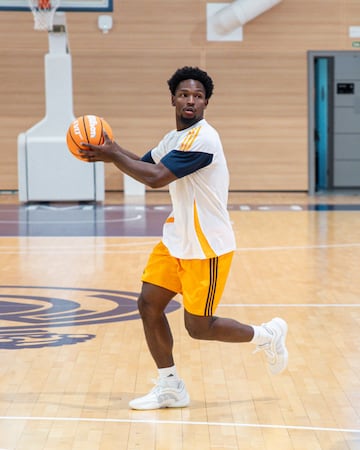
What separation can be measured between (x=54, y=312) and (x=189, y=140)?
2.93 meters

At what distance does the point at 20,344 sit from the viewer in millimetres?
5926

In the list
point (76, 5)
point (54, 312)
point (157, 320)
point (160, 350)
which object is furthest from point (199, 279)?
point (76, 5)

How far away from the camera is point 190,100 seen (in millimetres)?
4438

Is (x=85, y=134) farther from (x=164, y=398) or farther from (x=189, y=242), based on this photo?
(x=164, y=398)

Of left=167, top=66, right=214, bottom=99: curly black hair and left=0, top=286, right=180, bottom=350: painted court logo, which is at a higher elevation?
left=167, top=66, right=214, bottom=99: curly black hair

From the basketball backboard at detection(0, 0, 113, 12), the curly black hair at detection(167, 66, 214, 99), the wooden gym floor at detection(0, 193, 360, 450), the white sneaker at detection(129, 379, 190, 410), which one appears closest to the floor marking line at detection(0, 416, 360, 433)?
the wooden gym floor at detection(0, 193, 360, 450)

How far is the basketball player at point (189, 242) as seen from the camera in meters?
4.34

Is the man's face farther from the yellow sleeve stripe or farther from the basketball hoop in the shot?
the basketball hoop

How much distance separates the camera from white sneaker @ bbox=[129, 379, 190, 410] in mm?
4527

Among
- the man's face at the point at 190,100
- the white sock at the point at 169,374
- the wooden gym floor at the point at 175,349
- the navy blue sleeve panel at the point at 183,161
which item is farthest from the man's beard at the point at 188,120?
the wooden gym floor at the point at 175,349

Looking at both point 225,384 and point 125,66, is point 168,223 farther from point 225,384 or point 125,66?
point 125,66

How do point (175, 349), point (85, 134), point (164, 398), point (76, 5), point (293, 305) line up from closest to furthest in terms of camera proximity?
point (85, 134) → point (164, 398) → point (175, 349) → point (293, 305) → point (76, 5)

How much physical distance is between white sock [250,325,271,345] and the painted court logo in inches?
66.0

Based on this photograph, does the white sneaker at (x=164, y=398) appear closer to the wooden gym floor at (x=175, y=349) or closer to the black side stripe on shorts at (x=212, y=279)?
the wooden gym floor at (x=175, y=349)
